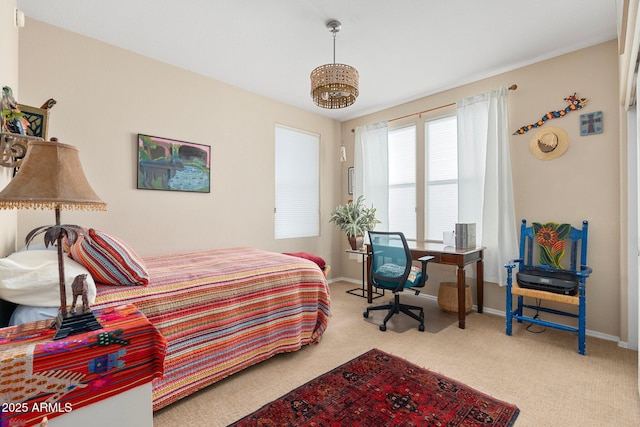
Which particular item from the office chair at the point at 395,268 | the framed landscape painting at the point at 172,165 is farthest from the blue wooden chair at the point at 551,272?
the framed landscape painting at the point at 172,165

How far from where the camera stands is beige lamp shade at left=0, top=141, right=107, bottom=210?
39.7 inches

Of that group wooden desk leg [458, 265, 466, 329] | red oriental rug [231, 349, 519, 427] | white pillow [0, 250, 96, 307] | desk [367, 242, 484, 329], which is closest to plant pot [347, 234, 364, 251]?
desk [367, 242, 484, 329]

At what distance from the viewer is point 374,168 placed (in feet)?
14.7

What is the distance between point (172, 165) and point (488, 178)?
3.44 metres

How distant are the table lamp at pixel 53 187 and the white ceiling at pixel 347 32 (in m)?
1.79

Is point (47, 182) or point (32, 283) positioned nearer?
point (47, 182)

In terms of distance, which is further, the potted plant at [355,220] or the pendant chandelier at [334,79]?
the potted plant at [355,220]

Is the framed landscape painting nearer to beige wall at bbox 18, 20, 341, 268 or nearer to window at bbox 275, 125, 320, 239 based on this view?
beige wall at bbox 18, 20, 341, 268

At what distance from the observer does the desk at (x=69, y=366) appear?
0.94m

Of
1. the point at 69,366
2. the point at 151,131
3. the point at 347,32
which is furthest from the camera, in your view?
the point at 151,131

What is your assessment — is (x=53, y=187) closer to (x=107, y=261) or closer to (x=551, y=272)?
(x=107, y=261)

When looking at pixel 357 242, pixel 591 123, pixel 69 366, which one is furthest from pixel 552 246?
pixel 69 366

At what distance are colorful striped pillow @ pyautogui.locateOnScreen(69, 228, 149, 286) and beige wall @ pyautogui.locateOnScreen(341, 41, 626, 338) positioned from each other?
3.54 m

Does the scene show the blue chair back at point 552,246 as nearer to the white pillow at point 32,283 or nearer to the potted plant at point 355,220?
the potted plant at point 355,220
